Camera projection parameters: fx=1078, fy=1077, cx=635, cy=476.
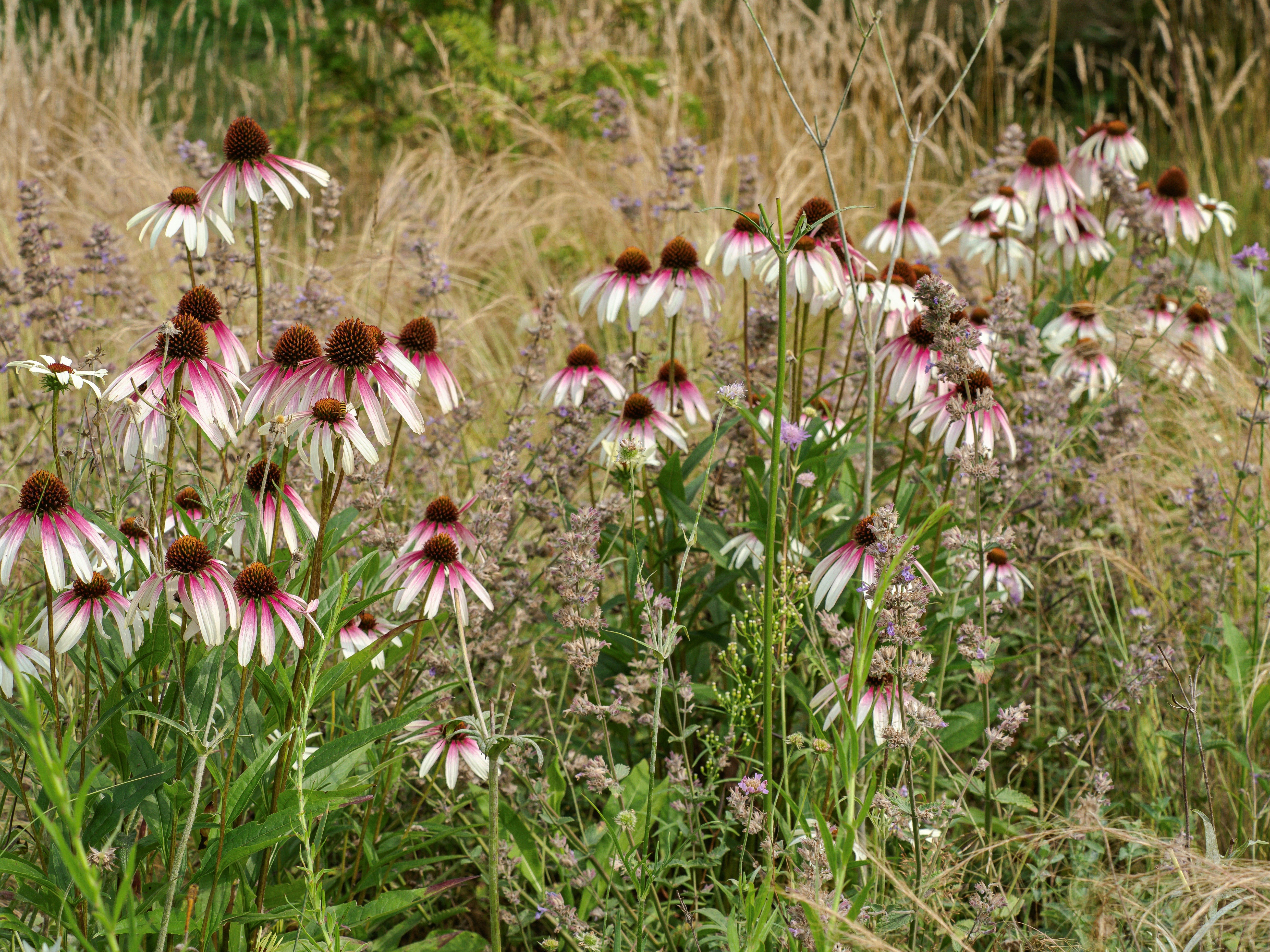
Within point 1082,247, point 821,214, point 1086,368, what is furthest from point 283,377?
point 1082,247

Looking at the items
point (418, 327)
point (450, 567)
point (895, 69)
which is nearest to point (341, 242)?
point (418, 327)

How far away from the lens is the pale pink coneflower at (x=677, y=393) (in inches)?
97.7

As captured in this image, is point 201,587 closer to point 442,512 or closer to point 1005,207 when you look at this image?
point 442,512

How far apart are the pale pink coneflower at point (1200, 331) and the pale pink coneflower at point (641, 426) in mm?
1959

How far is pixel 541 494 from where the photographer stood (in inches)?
109

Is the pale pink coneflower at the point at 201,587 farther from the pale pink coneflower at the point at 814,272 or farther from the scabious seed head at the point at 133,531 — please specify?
the pale pink coneflower at the point at 814,272

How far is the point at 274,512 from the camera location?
1734 mm

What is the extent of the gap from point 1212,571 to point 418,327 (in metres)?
2.18

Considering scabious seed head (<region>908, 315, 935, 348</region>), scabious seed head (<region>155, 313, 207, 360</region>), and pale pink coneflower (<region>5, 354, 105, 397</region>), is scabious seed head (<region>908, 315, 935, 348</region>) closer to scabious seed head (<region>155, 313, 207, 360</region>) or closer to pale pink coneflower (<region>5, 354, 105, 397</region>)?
scabious seed head (<region>155, 313, 207, 360</region>)

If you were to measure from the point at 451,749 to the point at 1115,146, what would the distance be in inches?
125

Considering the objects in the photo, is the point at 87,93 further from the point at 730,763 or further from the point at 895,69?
the point at 730,763

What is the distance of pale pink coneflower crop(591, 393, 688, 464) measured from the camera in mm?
2287

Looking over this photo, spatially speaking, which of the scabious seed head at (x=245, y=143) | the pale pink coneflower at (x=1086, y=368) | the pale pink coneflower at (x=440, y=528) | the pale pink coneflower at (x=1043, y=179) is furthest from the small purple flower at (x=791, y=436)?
the pale pink coneflower at (x=1043, y=179)

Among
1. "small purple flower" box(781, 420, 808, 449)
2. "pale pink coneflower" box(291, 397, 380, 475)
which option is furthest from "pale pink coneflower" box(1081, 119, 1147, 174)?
"pale pink coneflower" box(291, 397, 380, 475)
